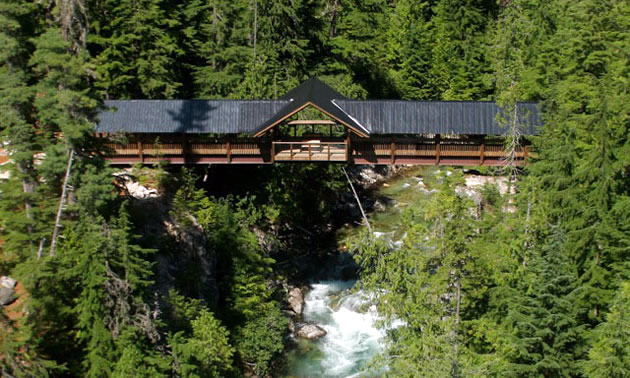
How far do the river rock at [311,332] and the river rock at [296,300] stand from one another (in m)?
1.44

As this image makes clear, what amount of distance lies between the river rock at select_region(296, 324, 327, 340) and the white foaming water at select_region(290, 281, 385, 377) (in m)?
0.28

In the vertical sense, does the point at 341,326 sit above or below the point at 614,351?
below

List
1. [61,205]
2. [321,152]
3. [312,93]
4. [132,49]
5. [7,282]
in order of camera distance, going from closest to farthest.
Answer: [61,205] → [7,282] → [312,93] → [321,152] → [132,49]

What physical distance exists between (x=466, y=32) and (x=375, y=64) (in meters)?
10.7

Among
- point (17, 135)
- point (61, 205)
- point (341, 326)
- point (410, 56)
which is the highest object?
point (410, 56)

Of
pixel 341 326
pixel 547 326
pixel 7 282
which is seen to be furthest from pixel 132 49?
pixel 547 326

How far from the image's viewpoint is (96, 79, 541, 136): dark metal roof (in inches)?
1125

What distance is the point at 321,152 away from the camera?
94.8ft

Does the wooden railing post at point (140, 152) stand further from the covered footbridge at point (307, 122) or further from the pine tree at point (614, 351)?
the pine tree at point (614, 351)

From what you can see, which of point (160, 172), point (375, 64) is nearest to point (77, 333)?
point (160, 172)

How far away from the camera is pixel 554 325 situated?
18.0m

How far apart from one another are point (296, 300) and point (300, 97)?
1008cm

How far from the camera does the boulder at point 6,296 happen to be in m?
19.8

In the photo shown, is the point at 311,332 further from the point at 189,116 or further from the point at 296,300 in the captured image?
the point at 189,116
